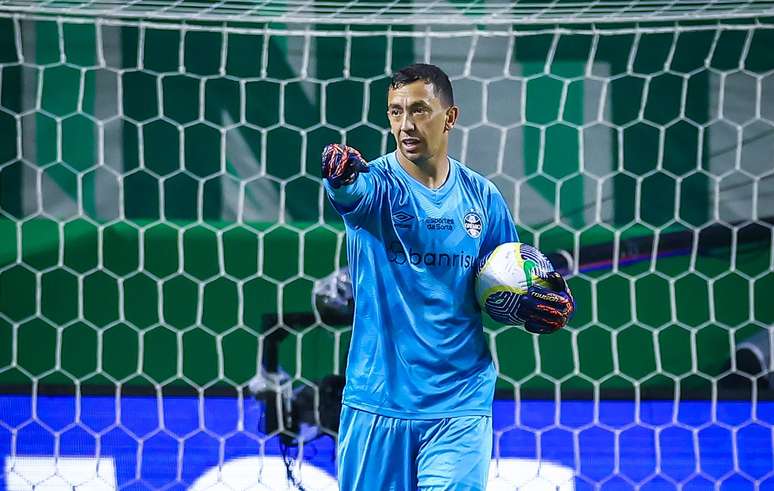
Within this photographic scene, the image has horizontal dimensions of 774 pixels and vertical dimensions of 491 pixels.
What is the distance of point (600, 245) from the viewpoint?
378 cm

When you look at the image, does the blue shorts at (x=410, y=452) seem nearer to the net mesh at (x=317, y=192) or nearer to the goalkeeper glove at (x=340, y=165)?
the goalkeeper glove at (x=340, y=165)

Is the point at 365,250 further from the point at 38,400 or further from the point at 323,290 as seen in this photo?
the point at 38,400

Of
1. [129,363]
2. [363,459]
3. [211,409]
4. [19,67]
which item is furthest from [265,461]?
[19,67]

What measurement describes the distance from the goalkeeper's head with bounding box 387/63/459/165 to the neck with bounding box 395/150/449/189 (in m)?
0.01

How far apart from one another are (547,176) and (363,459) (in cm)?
180

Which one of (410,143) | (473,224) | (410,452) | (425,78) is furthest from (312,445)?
(425,78)

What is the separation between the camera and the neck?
2494 millimetres

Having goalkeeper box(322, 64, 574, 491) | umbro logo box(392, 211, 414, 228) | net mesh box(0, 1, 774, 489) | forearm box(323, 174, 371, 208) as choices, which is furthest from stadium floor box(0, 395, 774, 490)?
forearm box(323, 174, 371, 208)

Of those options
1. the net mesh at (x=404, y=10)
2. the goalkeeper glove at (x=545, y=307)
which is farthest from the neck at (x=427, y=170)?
the net mesh at (x=404, y=10)

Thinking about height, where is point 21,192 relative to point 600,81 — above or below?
below

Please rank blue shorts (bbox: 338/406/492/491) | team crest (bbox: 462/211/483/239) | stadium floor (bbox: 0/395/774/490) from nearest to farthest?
1. blue shorts (bbox: 338/406/492/491)
2. team crest (bbox: 462/211/483/239)
3. stadium floor (bbox: 0/395/774/490)

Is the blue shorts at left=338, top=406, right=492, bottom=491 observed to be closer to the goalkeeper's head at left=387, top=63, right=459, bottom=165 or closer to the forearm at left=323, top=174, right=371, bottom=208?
the forearm at left=323, top=174, right=371, bottom=208

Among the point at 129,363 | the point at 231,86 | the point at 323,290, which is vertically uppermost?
the point at 231,86

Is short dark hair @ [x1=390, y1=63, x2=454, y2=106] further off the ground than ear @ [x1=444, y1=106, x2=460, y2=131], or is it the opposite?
short dark hair @ [x1=390, y1=63, x2=454, y2=106]
